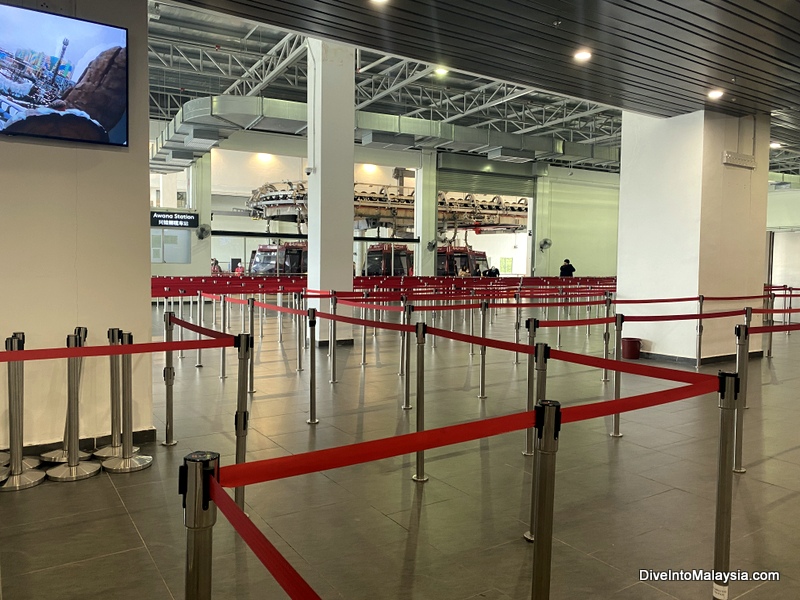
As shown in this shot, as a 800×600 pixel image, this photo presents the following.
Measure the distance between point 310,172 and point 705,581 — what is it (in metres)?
9.56

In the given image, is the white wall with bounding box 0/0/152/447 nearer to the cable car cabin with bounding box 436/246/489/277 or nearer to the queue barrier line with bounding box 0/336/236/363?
the queue barrier line with bounding box 0/336/236/363

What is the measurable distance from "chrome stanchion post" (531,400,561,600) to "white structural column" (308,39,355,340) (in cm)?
891

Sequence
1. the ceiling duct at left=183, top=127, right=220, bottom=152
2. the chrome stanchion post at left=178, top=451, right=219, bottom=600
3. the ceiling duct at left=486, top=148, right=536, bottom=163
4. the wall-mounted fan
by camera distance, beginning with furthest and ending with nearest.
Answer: the wall-mounted fan < the ceiling duct at left=486, top=148, right=536, bottom=163 < the ceiling duct at left=183, top=127, right=220, bottom=152 < the chrome stanchion post at left=178, top=451, right=219, bottom=600

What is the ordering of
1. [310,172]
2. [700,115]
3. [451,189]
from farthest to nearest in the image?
1. [451,189]
2. [310,172]
3. [700,115]

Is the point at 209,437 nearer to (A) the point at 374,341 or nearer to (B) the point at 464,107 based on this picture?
(A) the point at 374,341

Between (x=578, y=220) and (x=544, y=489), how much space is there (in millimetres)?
28973

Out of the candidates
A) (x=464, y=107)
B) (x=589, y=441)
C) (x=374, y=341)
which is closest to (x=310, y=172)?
(x=374, y=341)

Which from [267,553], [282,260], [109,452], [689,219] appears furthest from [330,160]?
[282,260]

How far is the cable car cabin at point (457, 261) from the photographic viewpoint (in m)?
25.9

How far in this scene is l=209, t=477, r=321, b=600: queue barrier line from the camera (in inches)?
54.2

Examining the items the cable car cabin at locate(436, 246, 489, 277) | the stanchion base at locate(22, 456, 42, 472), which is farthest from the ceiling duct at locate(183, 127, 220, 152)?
the stanchion base at locate(22, 456, 42, 472)

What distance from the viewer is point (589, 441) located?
5465 millimetres

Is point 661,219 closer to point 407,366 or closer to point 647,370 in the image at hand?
point 407,366

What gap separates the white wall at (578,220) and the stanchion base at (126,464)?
25.0 meters
